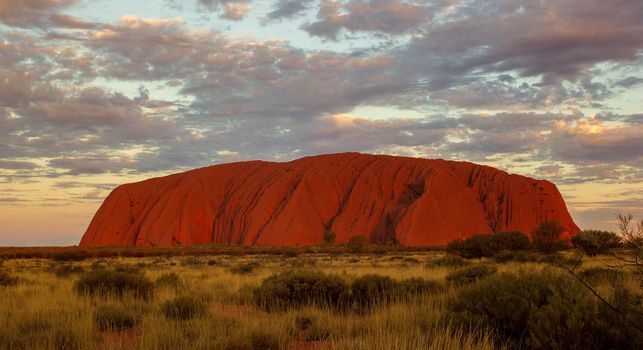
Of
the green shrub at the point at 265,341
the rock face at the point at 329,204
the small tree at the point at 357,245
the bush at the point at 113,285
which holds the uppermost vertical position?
the rock face at the point at 329,204

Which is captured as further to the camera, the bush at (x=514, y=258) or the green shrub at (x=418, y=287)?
the bush at (x=514, y=258)

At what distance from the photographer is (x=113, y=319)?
8.34 m

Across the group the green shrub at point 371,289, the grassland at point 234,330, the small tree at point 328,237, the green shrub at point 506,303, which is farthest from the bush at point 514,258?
the small tree at point 328,237

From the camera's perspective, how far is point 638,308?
5.14 meters

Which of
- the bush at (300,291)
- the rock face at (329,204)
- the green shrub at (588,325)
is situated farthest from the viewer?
the rock face at (329,204)

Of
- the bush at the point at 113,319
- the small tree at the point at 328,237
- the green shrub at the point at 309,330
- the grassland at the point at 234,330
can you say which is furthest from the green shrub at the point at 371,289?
the small tree at the point at 328,237

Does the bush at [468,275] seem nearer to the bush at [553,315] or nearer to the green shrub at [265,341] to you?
the bush at [553,315]

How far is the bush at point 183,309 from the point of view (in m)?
8.81

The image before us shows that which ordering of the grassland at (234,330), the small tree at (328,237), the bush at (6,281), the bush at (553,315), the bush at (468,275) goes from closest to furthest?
the bush at (553,315) < the grassland at (234,330) < the bush at (468,275) < the bush at (6,281) < the small tree at (328,237)

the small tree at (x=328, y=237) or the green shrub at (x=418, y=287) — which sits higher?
the green shrub at (x=418, y=287)

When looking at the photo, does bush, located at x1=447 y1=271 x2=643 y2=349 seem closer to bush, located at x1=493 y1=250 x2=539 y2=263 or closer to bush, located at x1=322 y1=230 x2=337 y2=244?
bush, located at x1=493 y1=250 x2=539 y2=263

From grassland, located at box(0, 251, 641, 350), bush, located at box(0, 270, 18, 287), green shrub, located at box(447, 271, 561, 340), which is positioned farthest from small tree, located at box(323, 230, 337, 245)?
green shrub, located at box(447, 271, 561, 340)

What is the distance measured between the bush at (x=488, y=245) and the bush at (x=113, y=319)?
107ft

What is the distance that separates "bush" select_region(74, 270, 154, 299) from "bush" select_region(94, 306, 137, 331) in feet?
11.0
